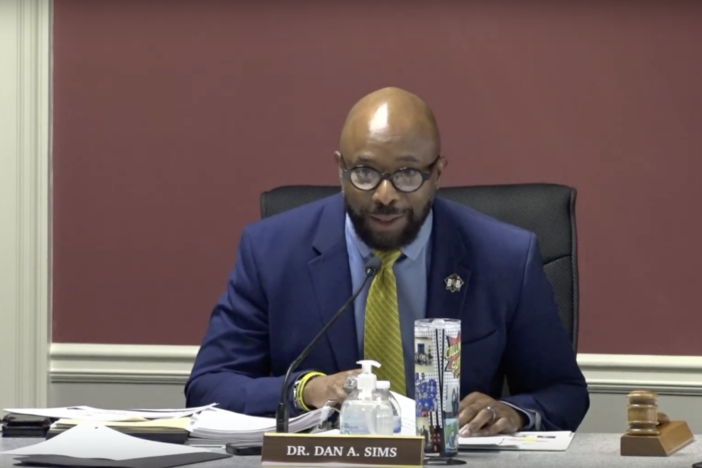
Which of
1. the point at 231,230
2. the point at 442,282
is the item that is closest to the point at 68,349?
the point at 231,230

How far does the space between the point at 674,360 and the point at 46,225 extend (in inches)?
71.1

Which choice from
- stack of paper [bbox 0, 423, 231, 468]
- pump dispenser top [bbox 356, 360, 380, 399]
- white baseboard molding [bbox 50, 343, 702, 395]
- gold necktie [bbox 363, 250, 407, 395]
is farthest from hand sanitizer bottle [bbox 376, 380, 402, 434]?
white baseboard molding [bbox 50, 343, 702, 395]

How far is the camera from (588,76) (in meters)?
3.21

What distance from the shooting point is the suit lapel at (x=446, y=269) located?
91.4 inches

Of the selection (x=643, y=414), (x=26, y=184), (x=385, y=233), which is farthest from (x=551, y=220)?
(x=26, y=184)

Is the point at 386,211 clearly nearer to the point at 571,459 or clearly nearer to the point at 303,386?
the point at 303,386

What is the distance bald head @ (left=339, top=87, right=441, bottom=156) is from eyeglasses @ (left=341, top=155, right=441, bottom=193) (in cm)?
5

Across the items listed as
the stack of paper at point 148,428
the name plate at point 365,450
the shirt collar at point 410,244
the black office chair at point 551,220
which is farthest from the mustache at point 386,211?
the name plate at point 365,450

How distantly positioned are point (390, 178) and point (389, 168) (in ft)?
0.06

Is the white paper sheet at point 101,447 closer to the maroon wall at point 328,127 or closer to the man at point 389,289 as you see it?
the man at point 389,289

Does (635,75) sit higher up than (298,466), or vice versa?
(635,75)

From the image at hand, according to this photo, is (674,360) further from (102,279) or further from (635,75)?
(102,279)

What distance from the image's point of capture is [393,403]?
1.75 metres

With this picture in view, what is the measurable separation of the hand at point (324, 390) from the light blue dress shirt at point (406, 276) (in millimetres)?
281
